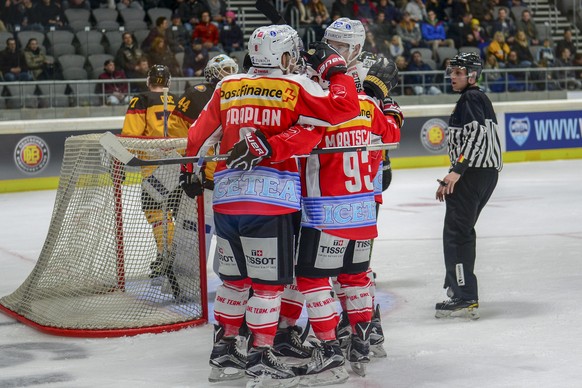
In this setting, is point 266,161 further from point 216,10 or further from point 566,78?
point 566,78

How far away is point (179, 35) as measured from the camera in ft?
40.2

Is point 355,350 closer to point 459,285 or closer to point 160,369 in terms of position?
point 160,369

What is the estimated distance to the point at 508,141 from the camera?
13.1 m

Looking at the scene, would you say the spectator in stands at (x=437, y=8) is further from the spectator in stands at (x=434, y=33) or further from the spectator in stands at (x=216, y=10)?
the spectator in stands at (x=216, y=10)

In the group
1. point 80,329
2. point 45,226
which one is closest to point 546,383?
point 80,329

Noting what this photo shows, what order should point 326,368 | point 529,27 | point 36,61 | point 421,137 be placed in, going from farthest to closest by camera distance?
point 529,27 → point 421,137 → point 36,61 → point 326,368

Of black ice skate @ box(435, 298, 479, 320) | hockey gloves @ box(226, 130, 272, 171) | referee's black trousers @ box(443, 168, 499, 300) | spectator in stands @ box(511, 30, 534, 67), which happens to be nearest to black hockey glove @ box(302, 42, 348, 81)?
hockey gloves @ box(226, 130, 272, 171)

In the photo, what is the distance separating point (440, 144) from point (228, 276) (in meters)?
9.30

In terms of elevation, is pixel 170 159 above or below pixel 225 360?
above

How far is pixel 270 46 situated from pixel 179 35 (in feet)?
28.9

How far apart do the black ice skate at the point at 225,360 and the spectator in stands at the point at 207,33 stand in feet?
29.7

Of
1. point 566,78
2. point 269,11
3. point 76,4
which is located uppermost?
point 76,4

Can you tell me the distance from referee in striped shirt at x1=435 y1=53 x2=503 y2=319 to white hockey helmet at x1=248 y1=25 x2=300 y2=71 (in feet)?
4.41

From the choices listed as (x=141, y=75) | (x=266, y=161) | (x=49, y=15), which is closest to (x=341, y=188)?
(x=266, y=161)
